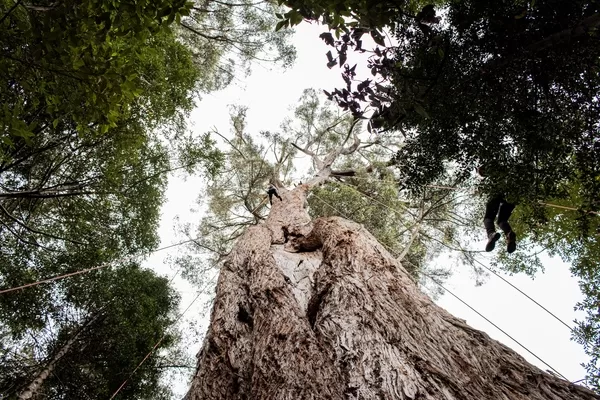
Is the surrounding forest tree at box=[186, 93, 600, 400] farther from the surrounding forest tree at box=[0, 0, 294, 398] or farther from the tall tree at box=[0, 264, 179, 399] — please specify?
the tall tree at box=[0, 264, 179, 399]

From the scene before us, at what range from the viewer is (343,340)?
2.25 metres

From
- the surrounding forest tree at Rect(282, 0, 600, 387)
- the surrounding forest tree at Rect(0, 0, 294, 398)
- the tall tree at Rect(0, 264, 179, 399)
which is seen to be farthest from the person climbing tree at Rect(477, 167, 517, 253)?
the tall tree at Rect(0, 264, 179, 399)

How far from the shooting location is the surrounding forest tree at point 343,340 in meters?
1.91

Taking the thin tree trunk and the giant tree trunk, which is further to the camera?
the thin tree trunk

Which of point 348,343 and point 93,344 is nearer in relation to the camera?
point 348,343

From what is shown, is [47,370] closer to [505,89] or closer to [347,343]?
[347,343]

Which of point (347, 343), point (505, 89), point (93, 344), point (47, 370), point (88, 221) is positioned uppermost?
point (505, 89)

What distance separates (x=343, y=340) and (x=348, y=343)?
0.15ft

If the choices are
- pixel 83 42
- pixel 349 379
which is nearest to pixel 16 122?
pixel 83 42

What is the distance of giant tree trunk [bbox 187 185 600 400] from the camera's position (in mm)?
1896

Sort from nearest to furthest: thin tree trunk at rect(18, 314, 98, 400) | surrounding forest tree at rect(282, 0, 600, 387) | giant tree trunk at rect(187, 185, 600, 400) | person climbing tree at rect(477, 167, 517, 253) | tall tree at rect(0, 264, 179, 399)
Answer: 1. giant tree trunk at rect(187, 185, 600, 400)
2. surrounding forest tree at rect(282, 0, 600, 387)
3. person climbing tree at rect(477, 167, 517, 253)
4. thin tree trunk at rect(18, 314, 98, 400)
5. tall tree at rect(0, 264, 179, 399)

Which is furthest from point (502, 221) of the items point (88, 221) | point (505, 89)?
point (88, 221)

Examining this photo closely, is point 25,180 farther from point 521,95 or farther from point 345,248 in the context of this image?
point 521,95

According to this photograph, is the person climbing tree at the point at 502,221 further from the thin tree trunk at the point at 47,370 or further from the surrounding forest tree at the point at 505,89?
the thin tree trunk at the point at 47,370
